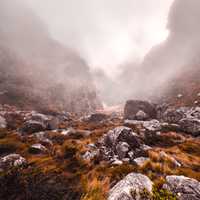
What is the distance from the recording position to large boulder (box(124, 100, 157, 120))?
129 m

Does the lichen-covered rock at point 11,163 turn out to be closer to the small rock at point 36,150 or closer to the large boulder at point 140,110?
the small rock at point 36,150

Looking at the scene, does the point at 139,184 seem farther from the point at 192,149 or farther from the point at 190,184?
the point at 192,149

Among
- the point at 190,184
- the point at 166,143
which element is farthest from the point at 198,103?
the point at 190,184

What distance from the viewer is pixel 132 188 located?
21.5 metres

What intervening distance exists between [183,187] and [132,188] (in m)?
6.54

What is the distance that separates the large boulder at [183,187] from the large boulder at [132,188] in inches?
106

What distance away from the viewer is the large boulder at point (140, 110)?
129 meters

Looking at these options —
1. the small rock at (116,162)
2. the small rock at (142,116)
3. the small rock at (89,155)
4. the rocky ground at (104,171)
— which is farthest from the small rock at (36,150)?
the small rock at (142,116)

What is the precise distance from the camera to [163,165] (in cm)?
3462

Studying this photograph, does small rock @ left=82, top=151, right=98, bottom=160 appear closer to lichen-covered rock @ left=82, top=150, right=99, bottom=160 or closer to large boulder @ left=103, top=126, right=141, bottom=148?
lichen-covered rock @ left=82, top=150, right=99, bottom=160

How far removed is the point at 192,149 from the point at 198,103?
14496 centimetres

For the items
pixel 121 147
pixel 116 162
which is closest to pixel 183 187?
pixel 116 162

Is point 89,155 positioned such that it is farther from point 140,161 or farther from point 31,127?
point 31,127

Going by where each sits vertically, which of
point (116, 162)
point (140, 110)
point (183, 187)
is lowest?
point (183, 187)
